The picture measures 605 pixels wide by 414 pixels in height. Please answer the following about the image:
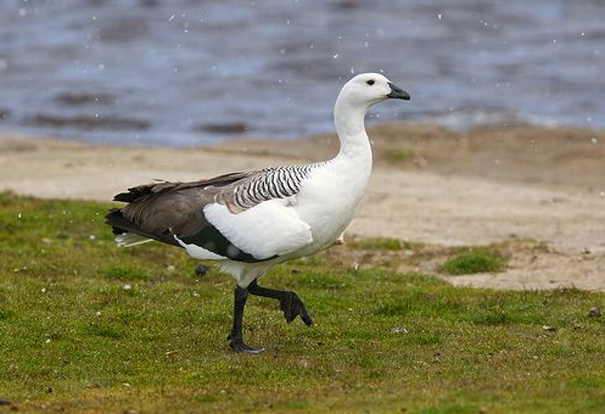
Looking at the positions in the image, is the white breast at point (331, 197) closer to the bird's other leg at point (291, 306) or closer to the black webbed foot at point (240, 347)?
the bird's other leg at point (291, 306)

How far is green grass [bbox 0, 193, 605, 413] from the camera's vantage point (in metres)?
10.4

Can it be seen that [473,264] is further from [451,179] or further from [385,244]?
[451,179]

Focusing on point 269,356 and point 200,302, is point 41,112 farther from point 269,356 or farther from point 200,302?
point 269,356

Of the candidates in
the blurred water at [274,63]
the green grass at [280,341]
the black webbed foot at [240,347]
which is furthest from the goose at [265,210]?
the blurred water at [274,63]

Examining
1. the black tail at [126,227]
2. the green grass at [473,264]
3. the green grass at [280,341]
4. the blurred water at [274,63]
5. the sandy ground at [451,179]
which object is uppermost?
the black tail at [126,227]

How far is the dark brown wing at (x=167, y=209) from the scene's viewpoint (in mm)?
12500

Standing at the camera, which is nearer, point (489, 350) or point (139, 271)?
point (489, 350)

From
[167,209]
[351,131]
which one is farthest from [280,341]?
[351,131]

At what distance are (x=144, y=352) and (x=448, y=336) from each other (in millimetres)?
3043

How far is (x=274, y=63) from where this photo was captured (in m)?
40.1

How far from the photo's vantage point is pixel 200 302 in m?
14.9

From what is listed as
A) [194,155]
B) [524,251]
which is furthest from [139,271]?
[194,155]

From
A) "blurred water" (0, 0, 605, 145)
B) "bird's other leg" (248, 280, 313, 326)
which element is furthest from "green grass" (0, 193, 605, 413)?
"blurred water" (0, 0, 605, 145)

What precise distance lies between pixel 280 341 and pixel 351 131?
229 centimetres
